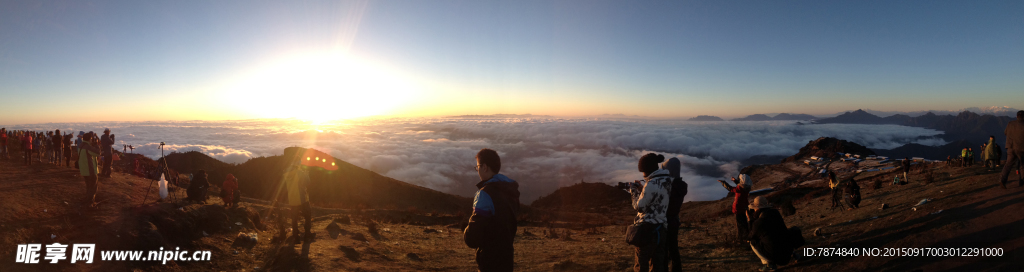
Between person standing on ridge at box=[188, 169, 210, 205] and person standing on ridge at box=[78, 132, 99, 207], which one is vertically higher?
person standing on ridge at box=[78, 132, 99, 207]

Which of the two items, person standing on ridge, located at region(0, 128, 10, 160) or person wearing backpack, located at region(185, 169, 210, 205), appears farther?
person standing on ridge, located at region(0, 128, 10, 160)

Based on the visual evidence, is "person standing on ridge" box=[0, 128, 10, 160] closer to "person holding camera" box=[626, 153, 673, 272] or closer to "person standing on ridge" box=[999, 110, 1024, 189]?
"person holding camera" box=[626, 153, 673, 272]

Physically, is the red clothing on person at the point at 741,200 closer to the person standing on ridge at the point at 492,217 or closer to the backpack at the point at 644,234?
the backpack at the point at 644,234

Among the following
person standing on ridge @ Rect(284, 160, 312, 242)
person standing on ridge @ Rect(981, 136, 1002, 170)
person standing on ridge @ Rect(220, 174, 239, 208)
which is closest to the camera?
person standing on ridge @ Rect(284, 160, 312, 242)

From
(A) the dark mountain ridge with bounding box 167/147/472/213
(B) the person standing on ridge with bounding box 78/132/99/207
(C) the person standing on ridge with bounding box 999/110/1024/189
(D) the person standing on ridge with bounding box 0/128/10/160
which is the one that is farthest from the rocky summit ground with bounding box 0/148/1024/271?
(A) the dark mountain ridge with bounding box 167/147/472/213

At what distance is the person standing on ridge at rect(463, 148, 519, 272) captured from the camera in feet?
9.17

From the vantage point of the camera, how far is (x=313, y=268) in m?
6.06

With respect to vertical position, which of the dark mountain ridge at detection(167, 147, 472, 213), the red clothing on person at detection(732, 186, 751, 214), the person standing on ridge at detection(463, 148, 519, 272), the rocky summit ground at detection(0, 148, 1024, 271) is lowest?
the dark mountain ridge at detection(167, 147, 472, 213)

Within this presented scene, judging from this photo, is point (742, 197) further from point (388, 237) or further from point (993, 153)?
point (993, 153)

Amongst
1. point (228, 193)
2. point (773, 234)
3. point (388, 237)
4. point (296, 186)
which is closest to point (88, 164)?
point (228, 193)

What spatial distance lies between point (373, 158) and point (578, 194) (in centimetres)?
7483

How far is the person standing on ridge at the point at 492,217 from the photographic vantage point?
9.17 ft

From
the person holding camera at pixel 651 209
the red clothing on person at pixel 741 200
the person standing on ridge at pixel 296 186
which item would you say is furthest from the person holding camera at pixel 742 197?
the person standing on ridge at pixel 296 186

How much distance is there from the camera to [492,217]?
9.20 feet
